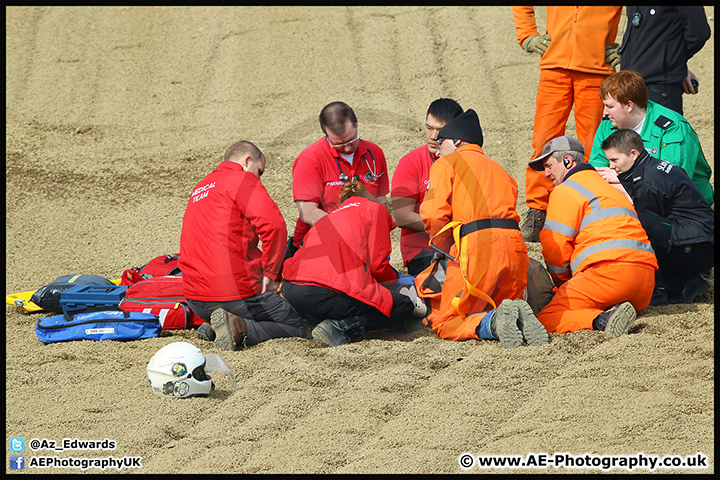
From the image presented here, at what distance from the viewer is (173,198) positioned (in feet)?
26.7

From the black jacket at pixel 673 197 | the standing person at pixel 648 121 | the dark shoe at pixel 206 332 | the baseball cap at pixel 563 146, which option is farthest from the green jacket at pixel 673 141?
the dark shoe at pixel 206 332

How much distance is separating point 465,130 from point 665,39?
7.90 feet

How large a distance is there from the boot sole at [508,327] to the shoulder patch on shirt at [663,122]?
6.93 feet

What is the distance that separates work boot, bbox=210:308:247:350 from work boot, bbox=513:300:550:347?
1738mm

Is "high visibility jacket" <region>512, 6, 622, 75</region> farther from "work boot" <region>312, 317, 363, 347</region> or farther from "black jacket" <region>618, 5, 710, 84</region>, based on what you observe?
"work boot" <region>312, 317, 363, 347</region>

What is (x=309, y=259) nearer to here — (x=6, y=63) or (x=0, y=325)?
(x=0, y=325)

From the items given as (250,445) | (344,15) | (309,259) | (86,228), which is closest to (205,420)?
(250,445)

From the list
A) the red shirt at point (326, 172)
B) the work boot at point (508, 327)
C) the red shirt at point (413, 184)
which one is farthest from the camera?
the red shirt at point (413, 184)

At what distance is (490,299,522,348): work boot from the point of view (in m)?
4.10

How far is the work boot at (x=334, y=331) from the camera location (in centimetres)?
441

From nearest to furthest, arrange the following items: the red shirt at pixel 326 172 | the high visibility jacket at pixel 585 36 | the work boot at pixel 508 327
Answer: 1. the work boot at pixel 508 327
2. the red shirt at pixel 326 172
3. the high visibility jacket at pixel 585 36

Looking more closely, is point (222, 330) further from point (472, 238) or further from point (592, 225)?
point (592, 225)

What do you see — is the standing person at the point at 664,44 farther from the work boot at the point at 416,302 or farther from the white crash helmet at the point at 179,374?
the white crash helmet at the point at 179,374

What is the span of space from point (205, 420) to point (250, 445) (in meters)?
0.38
